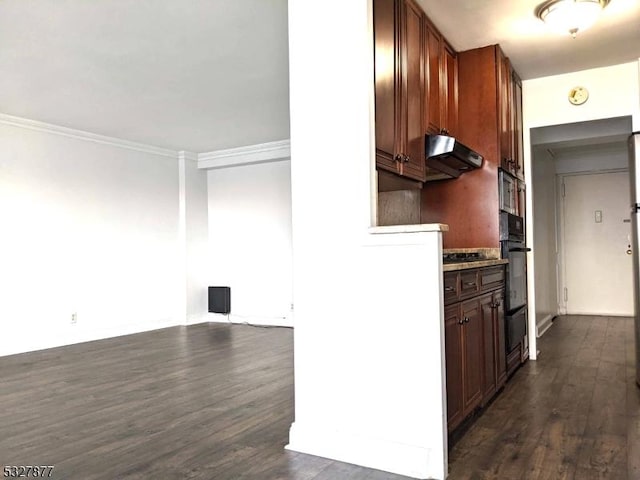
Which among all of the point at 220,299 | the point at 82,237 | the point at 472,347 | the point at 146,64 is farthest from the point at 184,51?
the point at 220,299

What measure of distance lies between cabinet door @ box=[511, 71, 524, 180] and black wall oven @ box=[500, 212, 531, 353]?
1.59 ft

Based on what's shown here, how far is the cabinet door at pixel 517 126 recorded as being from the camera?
160 inches

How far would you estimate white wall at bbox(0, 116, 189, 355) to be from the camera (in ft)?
16.0

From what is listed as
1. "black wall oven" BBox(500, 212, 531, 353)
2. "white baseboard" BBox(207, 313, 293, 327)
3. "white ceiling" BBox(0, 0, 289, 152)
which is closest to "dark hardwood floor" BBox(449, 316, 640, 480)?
"black wall oven" BBox(500, 212, 531, 353)

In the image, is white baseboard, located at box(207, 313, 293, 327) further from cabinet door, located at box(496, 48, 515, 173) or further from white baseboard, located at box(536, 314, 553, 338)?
cabinet door, located at box(496, 48, 515, 173)

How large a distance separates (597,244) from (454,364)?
5627 mm

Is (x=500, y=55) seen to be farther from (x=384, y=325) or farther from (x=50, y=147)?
(x=50, y=147)

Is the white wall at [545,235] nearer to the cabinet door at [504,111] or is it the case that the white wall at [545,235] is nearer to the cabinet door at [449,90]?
the cabinet door at [504,111]

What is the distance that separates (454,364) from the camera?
2.31m

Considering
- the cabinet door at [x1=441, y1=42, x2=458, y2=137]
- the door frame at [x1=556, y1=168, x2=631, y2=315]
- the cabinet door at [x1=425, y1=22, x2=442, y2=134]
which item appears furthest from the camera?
the door frame at [x1=556, y1=168, x2=631, y2=315]

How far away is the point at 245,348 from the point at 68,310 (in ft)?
6.68

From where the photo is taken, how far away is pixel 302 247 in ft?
7.80

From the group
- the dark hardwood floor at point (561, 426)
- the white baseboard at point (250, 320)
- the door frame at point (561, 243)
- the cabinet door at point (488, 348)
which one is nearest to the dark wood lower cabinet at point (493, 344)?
the cabinet door at point (488, 348)

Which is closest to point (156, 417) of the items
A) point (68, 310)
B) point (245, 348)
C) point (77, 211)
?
point (245, 348)
